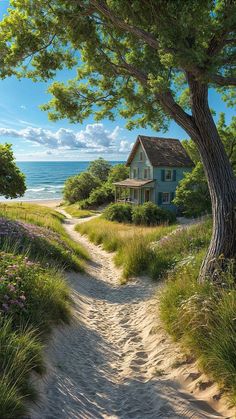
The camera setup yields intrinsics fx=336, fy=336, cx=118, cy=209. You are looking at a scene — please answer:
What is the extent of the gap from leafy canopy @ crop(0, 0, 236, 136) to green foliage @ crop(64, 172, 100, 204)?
45.0 metres

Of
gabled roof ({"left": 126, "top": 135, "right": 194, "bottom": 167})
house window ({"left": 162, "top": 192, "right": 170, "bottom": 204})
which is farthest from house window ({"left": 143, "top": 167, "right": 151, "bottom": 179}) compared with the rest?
house window ({"left": 162, "top": 192, "right": 170, "bottom": 204})

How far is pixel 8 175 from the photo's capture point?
569 inches

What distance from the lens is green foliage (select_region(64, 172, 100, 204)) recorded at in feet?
186

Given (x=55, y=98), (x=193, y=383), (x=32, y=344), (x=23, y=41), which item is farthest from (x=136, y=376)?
(x=55, y=98)

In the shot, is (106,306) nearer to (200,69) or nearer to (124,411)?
(124,411)

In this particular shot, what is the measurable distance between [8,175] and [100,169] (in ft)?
165

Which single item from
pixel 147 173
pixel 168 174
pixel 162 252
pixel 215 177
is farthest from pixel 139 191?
pixel 215 177

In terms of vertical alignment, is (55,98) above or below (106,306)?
above

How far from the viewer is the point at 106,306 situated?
28.9 ft

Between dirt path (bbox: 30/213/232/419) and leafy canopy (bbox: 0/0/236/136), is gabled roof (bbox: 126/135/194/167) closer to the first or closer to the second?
leafy canopy (bbox: 0/0/236/136)

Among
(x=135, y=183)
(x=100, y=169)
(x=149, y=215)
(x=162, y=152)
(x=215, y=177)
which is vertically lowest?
(x=149, y=215)

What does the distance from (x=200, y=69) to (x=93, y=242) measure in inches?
574

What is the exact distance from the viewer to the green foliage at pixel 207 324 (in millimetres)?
4035

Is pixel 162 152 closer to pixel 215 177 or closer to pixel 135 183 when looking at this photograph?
pixel 135 183
